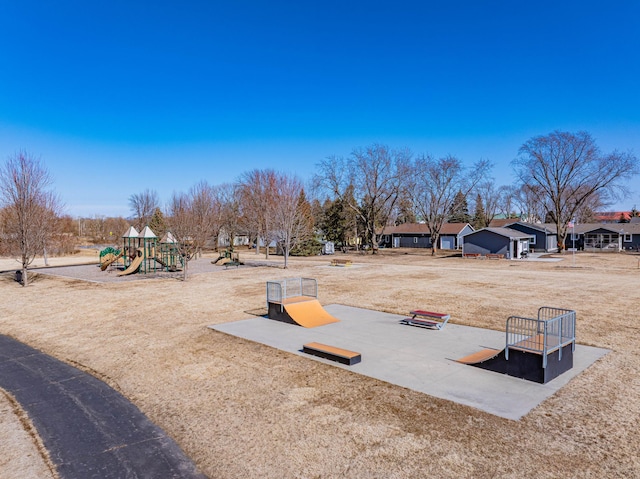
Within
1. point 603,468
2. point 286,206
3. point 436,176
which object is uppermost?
point 436,176

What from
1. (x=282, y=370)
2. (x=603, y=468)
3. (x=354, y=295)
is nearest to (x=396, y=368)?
(x=282, y=370)

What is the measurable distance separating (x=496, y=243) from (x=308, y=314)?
3654cm

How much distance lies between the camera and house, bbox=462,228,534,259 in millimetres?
44312

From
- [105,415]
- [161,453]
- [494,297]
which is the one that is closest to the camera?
[161,453]

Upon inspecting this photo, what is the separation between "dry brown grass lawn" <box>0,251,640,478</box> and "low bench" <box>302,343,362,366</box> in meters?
0.37

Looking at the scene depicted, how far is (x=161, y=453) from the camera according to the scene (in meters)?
5.97

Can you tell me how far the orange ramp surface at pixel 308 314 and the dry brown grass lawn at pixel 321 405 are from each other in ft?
7.93

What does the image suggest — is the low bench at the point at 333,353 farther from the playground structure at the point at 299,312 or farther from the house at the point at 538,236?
the house at the point at 538,236

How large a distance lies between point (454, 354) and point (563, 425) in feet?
12.4

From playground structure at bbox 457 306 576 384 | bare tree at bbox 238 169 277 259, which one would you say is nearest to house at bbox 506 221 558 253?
bare tree at bbox 238 169 277 259

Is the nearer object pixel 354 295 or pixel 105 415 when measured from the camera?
pixel 105 415

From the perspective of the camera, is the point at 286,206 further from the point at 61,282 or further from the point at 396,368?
the point at 396,368

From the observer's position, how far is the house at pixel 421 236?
62.5m

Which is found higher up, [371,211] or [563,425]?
[371,211]
